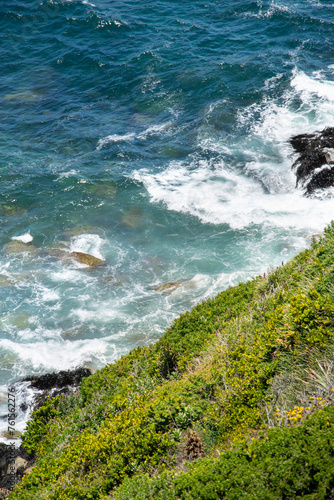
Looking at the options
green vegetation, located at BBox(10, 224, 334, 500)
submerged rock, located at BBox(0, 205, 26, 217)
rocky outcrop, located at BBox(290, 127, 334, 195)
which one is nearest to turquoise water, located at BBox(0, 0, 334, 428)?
submerged rock, located at BBox(0, 205, 26, 217)

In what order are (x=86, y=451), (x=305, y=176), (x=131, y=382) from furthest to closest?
1. (x=305, y=176)
2. (x=131, y=382)
3. (x=86, y=451)

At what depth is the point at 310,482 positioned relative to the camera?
6109 millimetres

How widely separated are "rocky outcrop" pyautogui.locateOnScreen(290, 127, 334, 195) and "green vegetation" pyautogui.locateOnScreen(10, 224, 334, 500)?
45.1 ft

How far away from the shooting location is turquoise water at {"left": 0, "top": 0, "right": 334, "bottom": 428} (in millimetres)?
19641

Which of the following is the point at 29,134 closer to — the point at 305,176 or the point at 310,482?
the point at 305,176

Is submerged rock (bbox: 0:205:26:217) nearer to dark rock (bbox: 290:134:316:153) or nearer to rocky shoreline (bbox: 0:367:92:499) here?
rocky shoreline (bbox: 0:367:92:499)

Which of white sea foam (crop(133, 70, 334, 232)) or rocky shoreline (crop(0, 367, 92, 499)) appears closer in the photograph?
rocky shoreline (crop(0, 367, 92, 499))

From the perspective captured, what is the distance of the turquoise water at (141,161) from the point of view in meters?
19.6

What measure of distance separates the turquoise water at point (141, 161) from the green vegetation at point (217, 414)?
17.3ft

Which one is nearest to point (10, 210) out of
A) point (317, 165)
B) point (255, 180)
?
point (255, 180)

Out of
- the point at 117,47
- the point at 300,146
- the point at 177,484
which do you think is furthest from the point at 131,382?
the point at 117,47

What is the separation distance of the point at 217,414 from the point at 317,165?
69.0 feet

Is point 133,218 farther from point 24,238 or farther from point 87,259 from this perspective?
point 24,238

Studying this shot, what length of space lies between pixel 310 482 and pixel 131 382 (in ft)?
21.2
